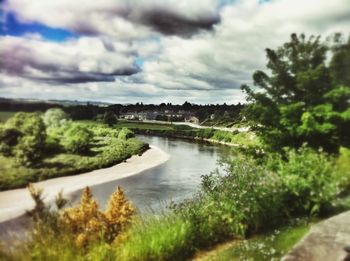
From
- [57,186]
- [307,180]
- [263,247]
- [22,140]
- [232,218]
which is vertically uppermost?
[22,140]

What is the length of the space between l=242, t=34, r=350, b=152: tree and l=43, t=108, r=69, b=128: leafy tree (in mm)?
3102

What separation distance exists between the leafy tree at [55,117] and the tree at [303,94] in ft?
10.2

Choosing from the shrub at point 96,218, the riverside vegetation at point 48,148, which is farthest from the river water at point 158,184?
the riverside vegetation at point 48,148

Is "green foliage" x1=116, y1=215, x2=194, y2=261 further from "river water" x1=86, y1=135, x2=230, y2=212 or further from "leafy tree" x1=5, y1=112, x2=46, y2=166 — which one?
"leafy tree" x1=5, y1=112, x2=46, y2=166

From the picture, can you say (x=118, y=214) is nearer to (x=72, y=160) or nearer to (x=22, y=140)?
(x=72, y=160)

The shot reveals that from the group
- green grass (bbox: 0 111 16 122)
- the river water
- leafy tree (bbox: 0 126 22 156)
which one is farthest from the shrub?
green grass (bbox: 0 111 16 122)

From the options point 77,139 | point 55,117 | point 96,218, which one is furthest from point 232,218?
point 55,117

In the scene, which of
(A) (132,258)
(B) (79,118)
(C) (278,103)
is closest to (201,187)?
(C) (278,103)

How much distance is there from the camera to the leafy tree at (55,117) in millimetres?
5519

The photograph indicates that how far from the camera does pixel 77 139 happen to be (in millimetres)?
5695

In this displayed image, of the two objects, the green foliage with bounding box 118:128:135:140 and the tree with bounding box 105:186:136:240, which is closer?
the green foliage with bounding box 118:128:135:140

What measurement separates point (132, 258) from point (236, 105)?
323 centimetres

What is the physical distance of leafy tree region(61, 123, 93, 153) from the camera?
559 centimetres

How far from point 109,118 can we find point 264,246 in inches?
132
